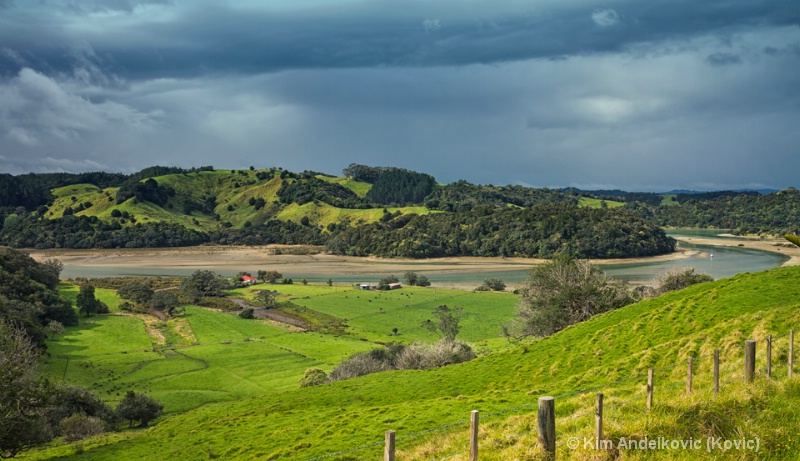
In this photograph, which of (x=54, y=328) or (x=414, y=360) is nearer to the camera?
(x=414, y=360)

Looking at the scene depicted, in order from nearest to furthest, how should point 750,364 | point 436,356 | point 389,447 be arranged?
point 389,447 → point 750,364 → point 436,356

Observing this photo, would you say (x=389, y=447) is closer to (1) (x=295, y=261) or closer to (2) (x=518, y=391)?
(2) (x=518, y=391)

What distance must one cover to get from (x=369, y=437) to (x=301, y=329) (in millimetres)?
59131

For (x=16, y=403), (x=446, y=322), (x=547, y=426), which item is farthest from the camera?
(x=446, y=322)

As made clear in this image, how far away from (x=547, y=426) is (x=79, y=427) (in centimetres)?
3660

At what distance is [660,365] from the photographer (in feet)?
70.3

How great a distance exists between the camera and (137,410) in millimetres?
39375

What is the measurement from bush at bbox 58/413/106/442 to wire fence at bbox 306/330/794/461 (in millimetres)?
26348

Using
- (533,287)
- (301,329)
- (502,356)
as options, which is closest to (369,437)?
(502,356)

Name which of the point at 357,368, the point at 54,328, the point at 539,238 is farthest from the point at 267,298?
the point at 539,238

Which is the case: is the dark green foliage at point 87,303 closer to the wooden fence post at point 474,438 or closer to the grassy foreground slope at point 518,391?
the grassy foreground slope at point 518,391

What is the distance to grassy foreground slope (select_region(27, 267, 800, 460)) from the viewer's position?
551 inches

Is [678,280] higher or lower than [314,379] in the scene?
higher

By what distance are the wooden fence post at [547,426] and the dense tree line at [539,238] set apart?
154365 mm
